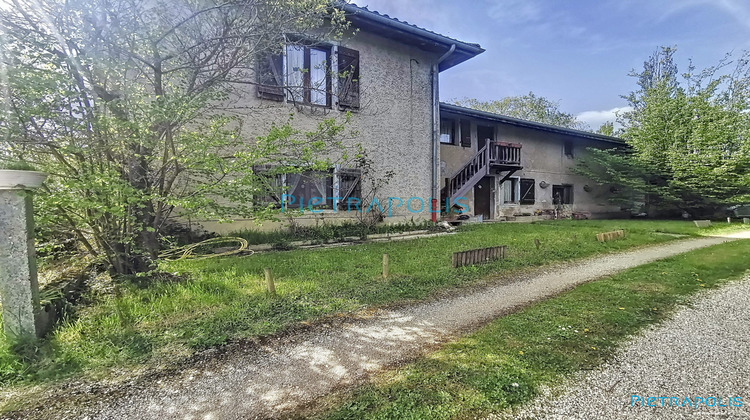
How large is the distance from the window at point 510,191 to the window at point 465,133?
3.05 m

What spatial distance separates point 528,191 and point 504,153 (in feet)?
13.3

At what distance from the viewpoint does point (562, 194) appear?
725 inches

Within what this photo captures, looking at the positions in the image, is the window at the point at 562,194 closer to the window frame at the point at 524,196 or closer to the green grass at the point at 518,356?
the window frame at the point at 524,196

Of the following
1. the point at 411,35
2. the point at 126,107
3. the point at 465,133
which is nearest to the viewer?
the point at 126,107

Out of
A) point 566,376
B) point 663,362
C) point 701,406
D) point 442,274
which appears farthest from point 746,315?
point 442,274

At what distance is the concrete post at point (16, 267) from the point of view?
282 centimetres

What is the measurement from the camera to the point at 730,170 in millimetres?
14578

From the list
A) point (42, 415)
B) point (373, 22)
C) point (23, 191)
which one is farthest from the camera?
point (373, 22)

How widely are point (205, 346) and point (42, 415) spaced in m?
1.07

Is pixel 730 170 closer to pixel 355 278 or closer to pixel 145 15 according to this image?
pixel 355 278

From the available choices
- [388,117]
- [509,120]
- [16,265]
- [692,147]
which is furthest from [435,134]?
[692,147]

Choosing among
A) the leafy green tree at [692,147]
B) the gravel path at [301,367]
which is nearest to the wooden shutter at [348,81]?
the gravel path at [301,367]

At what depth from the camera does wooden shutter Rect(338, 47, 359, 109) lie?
31.8 ft

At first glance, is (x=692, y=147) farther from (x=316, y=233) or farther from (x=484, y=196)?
(x=316, y=233)
